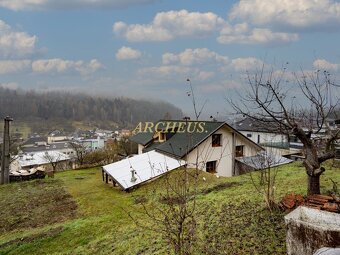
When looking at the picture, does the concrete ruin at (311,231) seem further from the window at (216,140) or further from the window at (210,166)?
the window at (216,140)

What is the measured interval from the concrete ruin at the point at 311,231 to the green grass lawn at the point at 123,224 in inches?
32.1

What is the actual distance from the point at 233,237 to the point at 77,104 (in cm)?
16987

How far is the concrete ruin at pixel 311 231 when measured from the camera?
432cm

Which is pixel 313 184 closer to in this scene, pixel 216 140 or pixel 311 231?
pixel 311 231

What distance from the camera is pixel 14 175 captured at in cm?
2525

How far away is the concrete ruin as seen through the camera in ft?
14.2

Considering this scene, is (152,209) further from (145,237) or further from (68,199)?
(68,199)

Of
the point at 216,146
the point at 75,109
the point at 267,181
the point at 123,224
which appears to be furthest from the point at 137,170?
the point at 75,109

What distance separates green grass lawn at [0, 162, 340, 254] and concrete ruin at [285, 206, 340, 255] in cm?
81

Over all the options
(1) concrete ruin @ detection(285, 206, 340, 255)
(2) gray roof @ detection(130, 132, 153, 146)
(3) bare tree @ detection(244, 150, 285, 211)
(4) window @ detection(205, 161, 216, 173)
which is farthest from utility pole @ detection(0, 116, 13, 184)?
(1) concrete ruin @ detection(285, 206, 340, 255)

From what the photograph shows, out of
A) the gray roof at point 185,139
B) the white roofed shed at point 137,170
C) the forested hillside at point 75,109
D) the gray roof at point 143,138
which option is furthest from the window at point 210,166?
the forested hillside at point 75,109

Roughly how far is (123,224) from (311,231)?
22.0 feet

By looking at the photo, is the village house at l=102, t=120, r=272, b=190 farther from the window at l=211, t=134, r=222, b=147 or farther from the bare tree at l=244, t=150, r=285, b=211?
the bare tree at l=244, t=150, r=285, b=211

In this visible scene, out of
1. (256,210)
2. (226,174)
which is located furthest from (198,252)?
(226,174)
